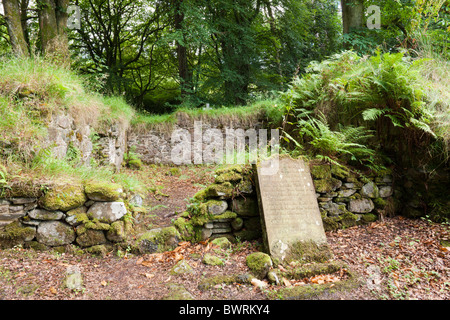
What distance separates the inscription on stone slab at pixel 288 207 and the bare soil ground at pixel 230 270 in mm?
378

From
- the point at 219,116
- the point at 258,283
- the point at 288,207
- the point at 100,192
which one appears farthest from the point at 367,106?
the point at 219,116

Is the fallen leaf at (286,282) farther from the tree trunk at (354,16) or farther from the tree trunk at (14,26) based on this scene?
the tree trunk at (354,16)

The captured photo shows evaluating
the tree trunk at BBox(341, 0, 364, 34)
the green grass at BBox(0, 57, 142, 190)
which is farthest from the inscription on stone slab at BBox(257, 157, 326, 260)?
the tree trunk at BBox(341, 0, 364, 34)

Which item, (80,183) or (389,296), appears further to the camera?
(80,183)

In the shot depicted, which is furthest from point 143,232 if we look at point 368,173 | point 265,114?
point 265,114

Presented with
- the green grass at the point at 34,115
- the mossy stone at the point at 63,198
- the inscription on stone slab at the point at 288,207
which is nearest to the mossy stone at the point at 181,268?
the inscription on stone slab at the point at 288,207

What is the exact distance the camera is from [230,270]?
319cm

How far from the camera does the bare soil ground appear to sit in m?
2.70

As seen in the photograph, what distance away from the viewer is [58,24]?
729 cm

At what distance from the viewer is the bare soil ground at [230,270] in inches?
106

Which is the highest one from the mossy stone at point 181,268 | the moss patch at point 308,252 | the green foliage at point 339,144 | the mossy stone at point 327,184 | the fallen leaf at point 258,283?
the green foliage at point 339,144
